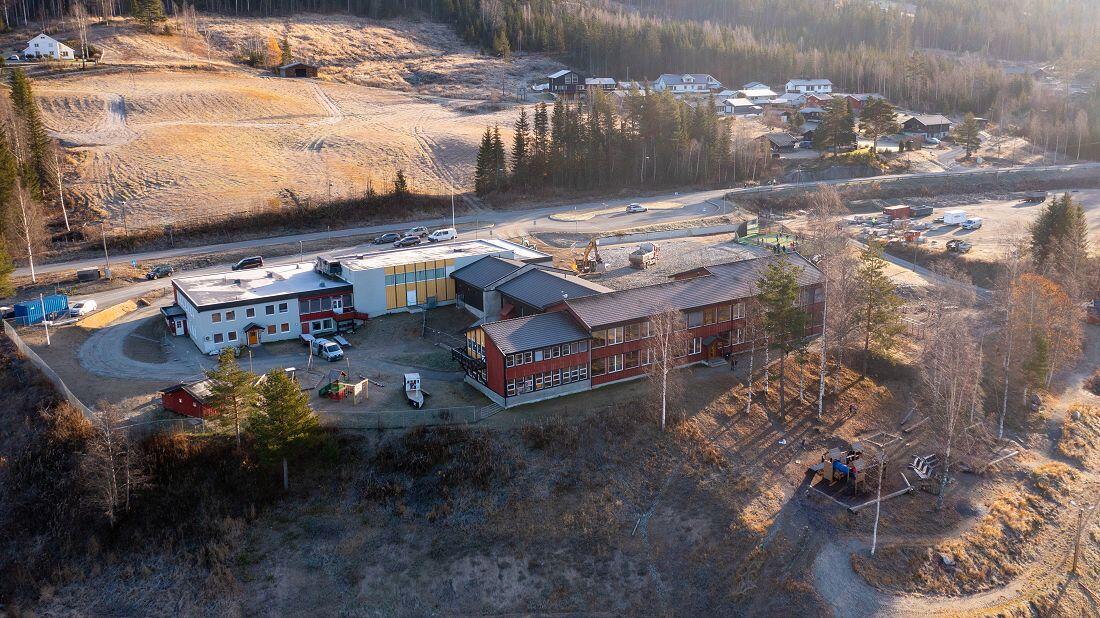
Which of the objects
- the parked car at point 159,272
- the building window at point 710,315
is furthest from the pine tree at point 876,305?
the parked car at point 159,272

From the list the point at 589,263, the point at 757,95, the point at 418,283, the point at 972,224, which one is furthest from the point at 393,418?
the point at 757,95

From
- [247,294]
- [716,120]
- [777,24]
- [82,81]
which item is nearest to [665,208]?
[716,120]

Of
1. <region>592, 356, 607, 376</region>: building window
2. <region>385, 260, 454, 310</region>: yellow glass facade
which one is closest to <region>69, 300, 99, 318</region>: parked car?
<region>385, 260, 454, 310</region>: yellow glass facade

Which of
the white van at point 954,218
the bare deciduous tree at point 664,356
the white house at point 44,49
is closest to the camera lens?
the bare deciduous tree at point 664,356

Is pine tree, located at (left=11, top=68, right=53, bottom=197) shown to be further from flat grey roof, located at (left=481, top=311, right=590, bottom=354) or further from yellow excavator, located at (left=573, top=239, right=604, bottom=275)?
flat grey roof, located at (left=481, top=311, right=590, bottom=354)

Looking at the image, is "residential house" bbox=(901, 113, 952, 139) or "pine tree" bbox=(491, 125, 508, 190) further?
"residential house" bbox=(901, 113, 952, 139)

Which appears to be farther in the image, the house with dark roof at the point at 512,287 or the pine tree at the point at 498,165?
the pine tree at the point at 498,165

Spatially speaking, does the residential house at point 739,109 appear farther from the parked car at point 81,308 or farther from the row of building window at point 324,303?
the parked car at point 81,308
